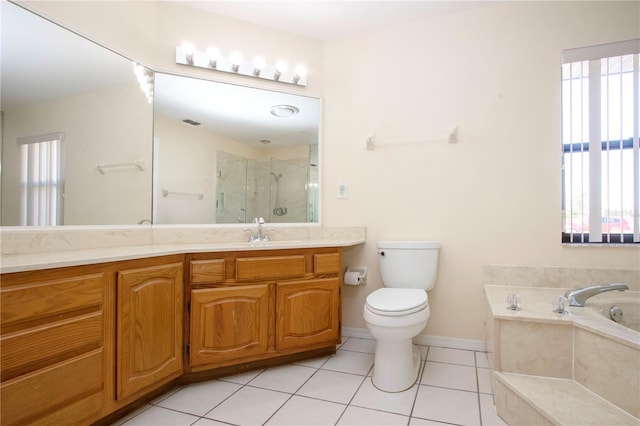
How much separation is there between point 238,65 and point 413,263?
1.87m

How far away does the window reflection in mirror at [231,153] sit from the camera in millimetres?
2137

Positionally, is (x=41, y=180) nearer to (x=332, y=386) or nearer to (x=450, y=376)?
(x=332, y=386)

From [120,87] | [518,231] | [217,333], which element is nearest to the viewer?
[217,333]

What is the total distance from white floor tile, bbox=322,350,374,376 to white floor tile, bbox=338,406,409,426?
1.24 feet

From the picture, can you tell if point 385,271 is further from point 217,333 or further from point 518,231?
point 217,333

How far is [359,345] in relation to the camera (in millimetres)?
2270

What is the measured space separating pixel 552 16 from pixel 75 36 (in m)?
2.86

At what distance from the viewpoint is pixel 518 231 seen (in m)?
2.08

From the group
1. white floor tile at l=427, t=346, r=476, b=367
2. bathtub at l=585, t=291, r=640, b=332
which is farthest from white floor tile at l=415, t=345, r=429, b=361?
bathtub at l=585, t=291, r=640, b=332

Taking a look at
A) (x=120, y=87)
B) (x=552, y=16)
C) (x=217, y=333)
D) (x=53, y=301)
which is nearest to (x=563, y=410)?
(x=217, y=333)

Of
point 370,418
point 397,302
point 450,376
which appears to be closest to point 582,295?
point 450,376

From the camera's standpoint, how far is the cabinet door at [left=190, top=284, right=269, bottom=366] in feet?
5.56

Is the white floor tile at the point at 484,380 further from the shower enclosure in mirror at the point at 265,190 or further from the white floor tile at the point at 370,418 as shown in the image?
the shower enclosure in mirror at the point at 265,190

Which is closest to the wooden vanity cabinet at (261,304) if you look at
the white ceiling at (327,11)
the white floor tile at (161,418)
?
the white floor tile at (161,418)
